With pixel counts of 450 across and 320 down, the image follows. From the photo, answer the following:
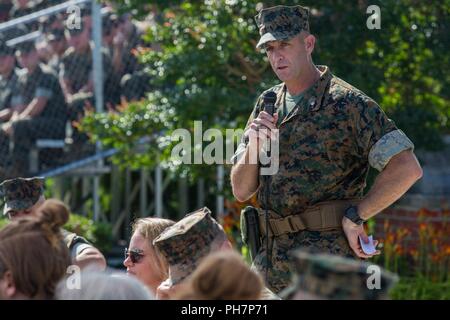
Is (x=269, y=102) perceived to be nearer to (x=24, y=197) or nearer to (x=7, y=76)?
(x=24, y=197)

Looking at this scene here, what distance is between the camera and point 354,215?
4.68 metres

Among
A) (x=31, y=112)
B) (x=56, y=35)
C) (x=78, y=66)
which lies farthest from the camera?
(x=56, y=35)

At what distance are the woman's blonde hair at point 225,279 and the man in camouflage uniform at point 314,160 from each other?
1747 millimetres

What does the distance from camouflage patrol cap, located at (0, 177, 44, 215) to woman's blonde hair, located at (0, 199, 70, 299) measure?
1643 mm

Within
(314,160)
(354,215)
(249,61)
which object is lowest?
(354,215)

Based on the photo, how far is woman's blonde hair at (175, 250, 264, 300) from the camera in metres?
2.92

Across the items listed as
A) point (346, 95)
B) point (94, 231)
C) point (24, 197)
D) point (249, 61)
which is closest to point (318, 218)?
point (346, 95)

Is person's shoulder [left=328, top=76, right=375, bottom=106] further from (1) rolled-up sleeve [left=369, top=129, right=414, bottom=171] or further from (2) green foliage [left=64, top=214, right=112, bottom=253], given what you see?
(2) green foliage [left=64, top=214, right=112, bottom=253]

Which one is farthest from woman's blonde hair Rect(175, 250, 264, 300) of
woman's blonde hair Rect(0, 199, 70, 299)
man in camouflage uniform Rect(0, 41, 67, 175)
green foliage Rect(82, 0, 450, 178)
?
man in camouflage uniform Rect(0, 41, 67, 175)

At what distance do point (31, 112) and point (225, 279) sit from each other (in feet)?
27.4

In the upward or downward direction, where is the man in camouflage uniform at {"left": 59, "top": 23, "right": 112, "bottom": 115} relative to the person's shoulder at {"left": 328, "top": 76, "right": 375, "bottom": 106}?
upward

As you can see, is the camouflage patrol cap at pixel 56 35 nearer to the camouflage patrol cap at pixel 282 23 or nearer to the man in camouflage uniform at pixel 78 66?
the man in camouflage uniform at pixel 78 66
